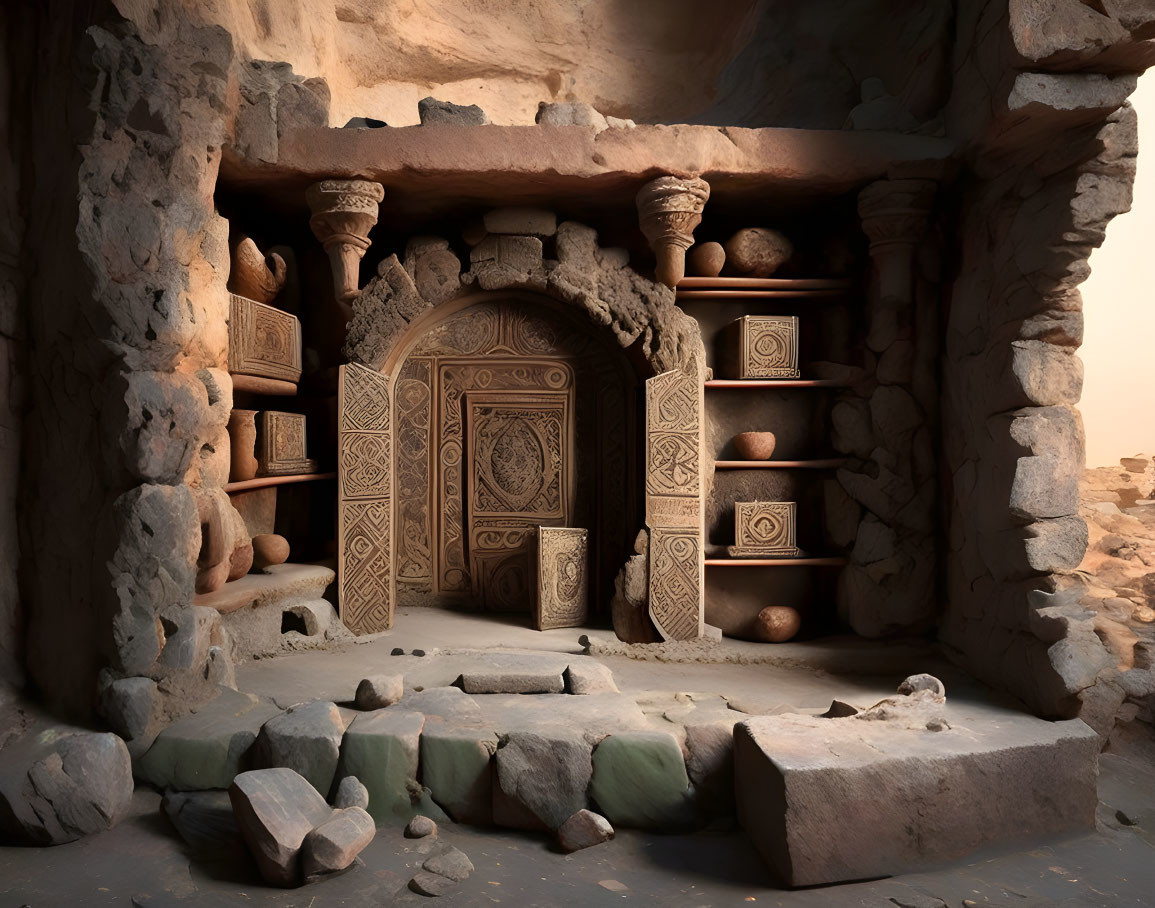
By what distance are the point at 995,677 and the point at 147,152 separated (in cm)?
427

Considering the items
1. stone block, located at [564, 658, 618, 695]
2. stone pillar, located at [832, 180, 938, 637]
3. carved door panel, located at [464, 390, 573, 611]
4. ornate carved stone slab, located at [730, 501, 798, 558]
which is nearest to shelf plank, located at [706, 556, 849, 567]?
ornate carved stone slab, located at [730, 501, 798, 558]

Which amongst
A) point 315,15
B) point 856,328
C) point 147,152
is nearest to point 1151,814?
point 856,328

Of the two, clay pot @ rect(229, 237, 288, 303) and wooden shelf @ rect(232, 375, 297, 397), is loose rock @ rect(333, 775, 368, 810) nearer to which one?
wooden shelf @ rect(232, 375, 297, 397)

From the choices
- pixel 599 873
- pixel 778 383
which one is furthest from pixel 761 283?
pixel 599 873

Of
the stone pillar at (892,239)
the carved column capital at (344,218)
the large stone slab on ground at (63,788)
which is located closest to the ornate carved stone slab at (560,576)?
the carved column capital at (344,218)

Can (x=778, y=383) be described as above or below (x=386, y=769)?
above

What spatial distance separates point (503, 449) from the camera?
4867 mm

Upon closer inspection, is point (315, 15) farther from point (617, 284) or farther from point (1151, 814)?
point (1151, 814)

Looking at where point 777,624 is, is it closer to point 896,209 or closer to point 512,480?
point 512,480

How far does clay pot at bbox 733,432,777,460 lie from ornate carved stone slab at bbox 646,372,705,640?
1.11 feet

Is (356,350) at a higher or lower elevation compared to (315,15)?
lower

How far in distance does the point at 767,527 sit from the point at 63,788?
343cm

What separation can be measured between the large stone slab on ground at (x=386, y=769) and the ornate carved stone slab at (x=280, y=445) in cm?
171

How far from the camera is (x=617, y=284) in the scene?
456 cm
